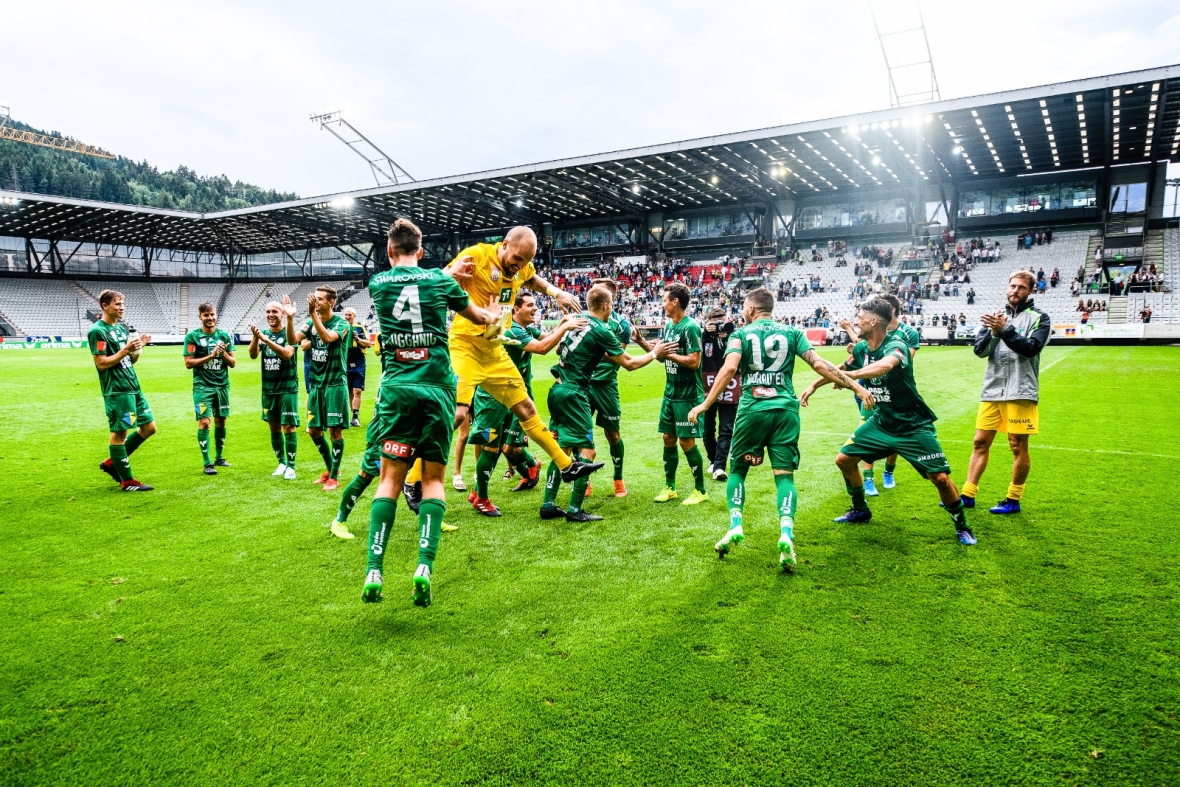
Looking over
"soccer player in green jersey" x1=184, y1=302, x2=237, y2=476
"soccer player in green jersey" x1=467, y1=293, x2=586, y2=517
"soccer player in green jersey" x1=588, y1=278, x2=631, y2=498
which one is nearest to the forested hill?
"soccer player in green jersey" x1=184, y1=302, x2=237, y2=476

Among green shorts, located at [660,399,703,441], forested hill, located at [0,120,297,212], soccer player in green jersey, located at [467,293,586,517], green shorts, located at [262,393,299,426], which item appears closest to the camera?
soccer player in green jersey, located at [467,293,586,517]

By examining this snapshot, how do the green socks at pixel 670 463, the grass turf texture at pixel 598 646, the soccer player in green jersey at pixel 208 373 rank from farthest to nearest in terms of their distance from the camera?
the soccer player in green jersey at pixel 208 373, the green socks at pixel 670 463, the grass turf texture at pixel 598 646

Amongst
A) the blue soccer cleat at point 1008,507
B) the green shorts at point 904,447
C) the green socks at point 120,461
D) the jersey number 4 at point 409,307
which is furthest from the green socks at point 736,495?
the green socks at point 120,461

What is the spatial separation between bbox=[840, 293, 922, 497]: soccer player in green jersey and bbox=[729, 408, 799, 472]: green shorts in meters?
0.66

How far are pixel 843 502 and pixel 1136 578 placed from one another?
8.22 feet

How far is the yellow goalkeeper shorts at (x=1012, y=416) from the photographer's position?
6066 mm

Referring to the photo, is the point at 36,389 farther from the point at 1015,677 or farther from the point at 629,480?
the point at 1015,677

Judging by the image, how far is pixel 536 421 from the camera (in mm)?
5430

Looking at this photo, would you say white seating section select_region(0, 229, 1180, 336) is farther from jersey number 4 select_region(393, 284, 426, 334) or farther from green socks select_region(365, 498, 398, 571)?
green socks select_region(365, 498, 398, 571)

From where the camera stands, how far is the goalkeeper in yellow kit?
5328 mm

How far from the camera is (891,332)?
6062mm

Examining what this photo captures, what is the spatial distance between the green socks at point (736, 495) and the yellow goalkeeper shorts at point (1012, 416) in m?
2.81

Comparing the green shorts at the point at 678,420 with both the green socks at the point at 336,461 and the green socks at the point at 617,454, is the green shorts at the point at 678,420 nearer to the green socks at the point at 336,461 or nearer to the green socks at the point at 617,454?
the green socks at the point at 617,454

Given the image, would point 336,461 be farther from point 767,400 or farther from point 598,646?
point 767,400
